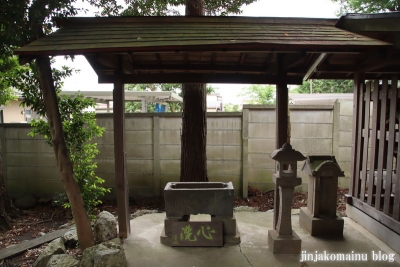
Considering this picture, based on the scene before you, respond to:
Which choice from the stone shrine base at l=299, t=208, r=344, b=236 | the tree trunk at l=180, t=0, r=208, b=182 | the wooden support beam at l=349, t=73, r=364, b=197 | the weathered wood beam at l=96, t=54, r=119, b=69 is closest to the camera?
the weathered wood beam at l=96, t=54, r=119, b=69

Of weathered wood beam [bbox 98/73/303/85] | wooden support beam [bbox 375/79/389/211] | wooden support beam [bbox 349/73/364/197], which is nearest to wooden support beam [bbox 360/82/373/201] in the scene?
wooden support beam [bbox 349/73/364/197]

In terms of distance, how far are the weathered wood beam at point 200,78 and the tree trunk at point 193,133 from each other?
1.55m

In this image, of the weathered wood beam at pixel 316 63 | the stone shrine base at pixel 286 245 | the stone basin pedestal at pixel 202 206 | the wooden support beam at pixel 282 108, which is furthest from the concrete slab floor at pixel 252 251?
the weathered wood beam at pixel 316 63

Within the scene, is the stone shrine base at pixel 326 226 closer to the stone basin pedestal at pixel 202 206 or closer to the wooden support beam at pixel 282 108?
the stone basin pedestal at pixel 202 206

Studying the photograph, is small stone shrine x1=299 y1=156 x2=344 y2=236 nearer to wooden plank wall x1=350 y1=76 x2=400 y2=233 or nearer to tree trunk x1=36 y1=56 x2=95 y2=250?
wooden plank wall x1=350 y1=76 x2=400 y2=233

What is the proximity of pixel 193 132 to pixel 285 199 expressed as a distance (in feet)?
9.41

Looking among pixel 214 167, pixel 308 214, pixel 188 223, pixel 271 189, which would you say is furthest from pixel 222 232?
pixel 271 189

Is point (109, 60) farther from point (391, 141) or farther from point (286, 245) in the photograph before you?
point (391, 141)

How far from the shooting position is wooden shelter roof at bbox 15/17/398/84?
10.8 ft

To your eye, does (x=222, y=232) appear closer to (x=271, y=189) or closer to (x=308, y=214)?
(x=308, y=214)

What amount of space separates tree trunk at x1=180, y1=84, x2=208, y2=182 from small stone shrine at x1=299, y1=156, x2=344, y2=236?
8.29 feet

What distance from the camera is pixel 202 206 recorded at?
4223 mm

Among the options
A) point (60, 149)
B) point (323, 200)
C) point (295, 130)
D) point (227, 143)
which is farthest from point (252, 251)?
point (295, 130)

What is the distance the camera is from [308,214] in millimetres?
4727
